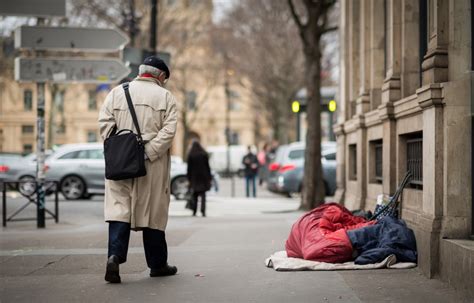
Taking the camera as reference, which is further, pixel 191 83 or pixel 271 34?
pixel 191 83

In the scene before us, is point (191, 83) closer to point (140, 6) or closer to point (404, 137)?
point (140, 6)

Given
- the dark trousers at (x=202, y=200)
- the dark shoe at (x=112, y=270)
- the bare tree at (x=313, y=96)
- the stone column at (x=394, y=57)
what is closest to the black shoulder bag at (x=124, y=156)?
the dark shoe at (x=112, y=270)

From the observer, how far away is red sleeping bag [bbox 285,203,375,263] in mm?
9016

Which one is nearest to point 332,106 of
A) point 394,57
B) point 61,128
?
point 394,57

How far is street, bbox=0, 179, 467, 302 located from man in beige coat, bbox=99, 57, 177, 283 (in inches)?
12.8

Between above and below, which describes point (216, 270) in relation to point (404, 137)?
below

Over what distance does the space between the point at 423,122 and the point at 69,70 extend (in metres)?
7.73

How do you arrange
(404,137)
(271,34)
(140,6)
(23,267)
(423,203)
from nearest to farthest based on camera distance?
(423,203)
(23,267)
(404,137)
(140,6)
(271,34)

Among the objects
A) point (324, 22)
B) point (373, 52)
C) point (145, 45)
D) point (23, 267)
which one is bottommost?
point (23, 267)

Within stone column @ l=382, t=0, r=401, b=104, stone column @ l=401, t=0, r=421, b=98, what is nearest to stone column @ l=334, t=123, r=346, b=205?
stone column @ l=382, t=0, r=401, b=104

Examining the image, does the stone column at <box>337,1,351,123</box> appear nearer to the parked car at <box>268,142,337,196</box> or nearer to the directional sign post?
the directional sign post

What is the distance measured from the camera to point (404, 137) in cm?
1056

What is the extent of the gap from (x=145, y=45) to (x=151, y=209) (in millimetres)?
36683

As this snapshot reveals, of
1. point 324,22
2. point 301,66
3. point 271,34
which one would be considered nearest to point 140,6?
point 271,34
